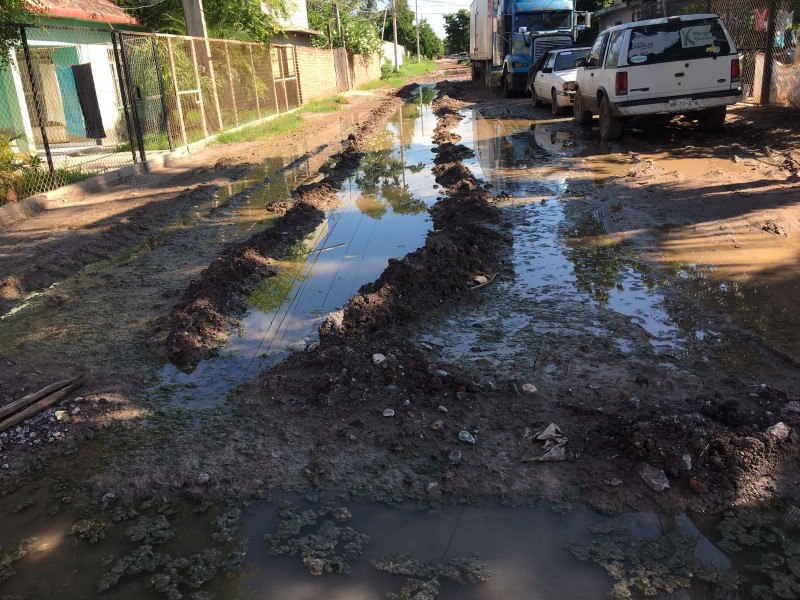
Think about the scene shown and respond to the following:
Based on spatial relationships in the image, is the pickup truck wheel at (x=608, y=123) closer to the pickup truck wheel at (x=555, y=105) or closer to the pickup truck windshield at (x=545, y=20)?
the pickup truck wheel at (x=555, y=105)

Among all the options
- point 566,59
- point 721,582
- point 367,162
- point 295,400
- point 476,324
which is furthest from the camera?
point 566,59

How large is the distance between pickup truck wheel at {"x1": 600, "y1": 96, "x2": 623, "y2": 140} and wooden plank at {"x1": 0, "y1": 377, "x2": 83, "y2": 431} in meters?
11.2

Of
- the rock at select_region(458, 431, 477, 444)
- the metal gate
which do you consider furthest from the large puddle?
the metal gate

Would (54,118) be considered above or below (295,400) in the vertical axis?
above

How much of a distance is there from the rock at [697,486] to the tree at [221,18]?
2127 centimetres

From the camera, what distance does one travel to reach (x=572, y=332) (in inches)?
200

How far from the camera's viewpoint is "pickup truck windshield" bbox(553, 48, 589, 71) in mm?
19000

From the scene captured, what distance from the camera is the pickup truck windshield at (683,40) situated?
11.6 meters

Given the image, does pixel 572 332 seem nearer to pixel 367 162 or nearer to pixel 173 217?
pixel 173 217

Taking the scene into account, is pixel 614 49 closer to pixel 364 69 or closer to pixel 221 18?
pixel 221 18

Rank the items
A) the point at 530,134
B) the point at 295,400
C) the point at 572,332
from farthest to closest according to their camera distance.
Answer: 1. the point at 530,134
2. the point at 572,332
3. the point at 295,400

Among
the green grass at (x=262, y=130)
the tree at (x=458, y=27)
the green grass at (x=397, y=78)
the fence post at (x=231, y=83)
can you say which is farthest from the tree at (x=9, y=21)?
the tree at (x=458, y=27)

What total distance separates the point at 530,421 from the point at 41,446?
9.71 ft

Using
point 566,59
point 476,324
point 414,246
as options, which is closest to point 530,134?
point 566,59
